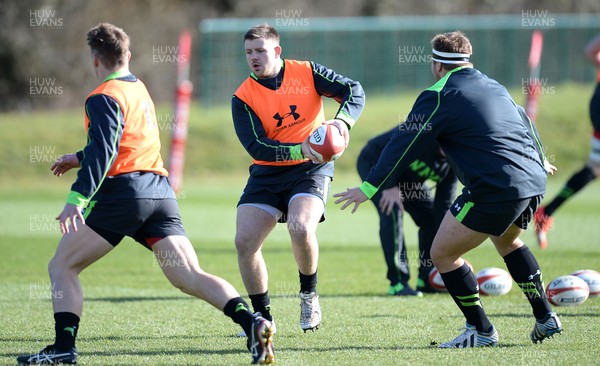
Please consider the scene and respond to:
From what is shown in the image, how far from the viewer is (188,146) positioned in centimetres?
2434

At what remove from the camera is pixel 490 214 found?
5816 millimetres

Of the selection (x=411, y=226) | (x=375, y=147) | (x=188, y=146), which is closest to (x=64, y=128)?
(x=188, y=146)

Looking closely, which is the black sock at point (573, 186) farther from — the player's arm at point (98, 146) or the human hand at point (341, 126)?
the player's arm at point (98, 146)

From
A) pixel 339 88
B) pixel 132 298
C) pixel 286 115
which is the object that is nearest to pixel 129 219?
pixel 286 115

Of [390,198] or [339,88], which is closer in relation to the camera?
[339,88]

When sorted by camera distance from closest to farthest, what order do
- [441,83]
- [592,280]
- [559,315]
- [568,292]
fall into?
1. [441,83]
2. [559,315]
3. [568,292]
4. [592,280]

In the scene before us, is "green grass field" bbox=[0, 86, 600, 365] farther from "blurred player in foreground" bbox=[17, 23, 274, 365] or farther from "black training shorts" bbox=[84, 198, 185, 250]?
"black training shorts" bbox=[84, 198, 185, 250]

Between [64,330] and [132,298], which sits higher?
[64,330]

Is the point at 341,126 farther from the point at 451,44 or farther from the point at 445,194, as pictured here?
the point at 445,194

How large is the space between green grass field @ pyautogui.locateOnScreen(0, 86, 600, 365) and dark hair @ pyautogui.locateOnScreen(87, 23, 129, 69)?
76.4 inches

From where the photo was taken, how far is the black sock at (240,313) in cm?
559

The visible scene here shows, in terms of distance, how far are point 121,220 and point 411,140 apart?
6.35ft

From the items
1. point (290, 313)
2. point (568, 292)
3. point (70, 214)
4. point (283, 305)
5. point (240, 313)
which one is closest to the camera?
point (70, 214)

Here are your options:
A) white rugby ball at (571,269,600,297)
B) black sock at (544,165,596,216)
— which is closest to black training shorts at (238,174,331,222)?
white rugby ball at (571,269,600,297)
